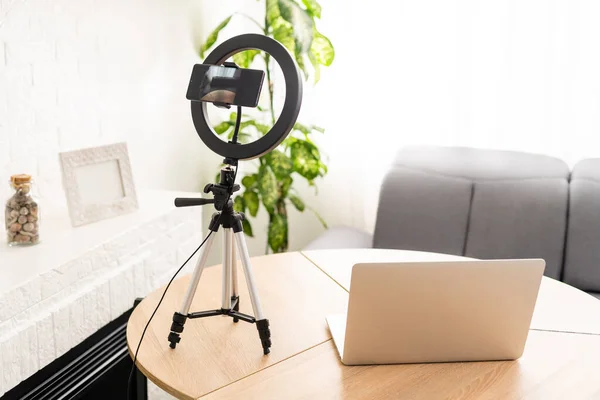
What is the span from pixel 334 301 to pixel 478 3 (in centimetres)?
164

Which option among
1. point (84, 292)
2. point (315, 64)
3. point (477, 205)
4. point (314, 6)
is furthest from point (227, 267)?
point (314, 6)

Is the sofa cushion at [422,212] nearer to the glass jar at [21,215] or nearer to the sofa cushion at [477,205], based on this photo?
the sofa cushion at [477,205]

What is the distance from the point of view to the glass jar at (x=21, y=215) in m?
1.85

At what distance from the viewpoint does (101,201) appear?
2.16 m

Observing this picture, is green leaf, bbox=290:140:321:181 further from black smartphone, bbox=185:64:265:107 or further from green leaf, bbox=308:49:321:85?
black smartphone, bbox=185:64:265:107

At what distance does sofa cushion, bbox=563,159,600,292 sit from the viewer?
2467 mm

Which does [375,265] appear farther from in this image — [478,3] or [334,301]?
[478,3]

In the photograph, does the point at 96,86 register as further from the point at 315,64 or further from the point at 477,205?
the point at 477,205

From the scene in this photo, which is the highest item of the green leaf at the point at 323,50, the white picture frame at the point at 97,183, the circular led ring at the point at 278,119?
the green leaf at the point at 323,50

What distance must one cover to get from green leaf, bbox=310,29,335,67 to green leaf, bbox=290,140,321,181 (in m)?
0.35

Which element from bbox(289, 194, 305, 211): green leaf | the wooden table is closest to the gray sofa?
bbox(289, 194, 305, 211): green leaf

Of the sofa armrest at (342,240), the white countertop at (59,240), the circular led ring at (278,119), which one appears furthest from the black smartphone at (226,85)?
the sofa armrest at (342,240)

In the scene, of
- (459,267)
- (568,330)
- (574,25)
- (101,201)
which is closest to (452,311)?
(459,267)

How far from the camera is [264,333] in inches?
53.1
